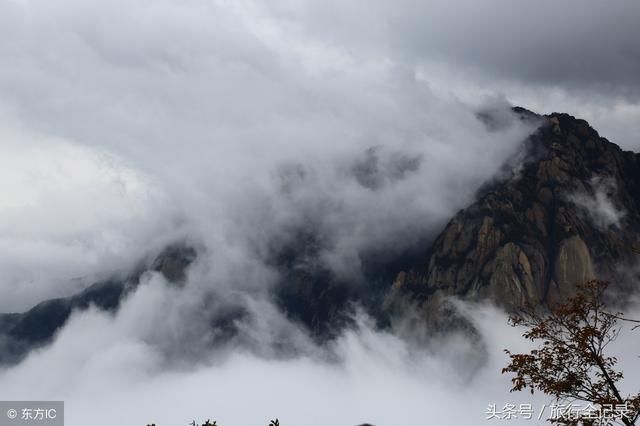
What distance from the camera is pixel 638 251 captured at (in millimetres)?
30344

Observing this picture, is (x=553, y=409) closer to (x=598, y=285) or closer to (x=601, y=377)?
(x=601, y=377)

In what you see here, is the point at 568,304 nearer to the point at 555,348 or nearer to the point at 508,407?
the point at 555,348

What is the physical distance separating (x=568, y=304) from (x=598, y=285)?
1.85 meters

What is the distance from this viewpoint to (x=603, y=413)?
30.4m

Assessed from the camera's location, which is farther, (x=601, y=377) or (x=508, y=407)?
(x=508, y=407)

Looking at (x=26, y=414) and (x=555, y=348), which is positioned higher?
(x=26, y=414)

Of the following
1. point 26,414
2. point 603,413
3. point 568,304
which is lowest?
point 603,413

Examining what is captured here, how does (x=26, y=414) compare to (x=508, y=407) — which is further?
(x=26, y=414)

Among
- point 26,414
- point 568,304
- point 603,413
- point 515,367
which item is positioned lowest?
point 603,413

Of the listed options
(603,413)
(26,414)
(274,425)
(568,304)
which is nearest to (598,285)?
(568,304)

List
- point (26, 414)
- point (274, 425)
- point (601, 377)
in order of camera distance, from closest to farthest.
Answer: point (601, 377), point (274, 425), point (26, 414)

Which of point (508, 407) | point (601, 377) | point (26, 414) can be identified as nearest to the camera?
point (601, 377)

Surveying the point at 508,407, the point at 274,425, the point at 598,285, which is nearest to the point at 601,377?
the point at 598,285

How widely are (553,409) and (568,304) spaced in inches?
339
